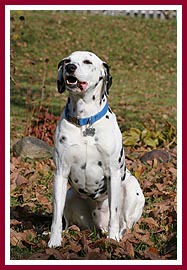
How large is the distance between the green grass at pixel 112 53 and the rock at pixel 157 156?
4904mm

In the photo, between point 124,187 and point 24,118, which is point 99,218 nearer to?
point 124,187

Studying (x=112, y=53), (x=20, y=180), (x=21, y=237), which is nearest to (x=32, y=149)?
(x=20, y=180)

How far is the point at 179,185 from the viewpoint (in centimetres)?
507

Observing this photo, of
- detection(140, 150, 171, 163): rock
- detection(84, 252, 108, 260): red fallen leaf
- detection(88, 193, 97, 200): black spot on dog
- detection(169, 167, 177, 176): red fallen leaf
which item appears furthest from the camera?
detection(140, 150, 171, 163): rock

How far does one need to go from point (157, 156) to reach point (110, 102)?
21.9ft

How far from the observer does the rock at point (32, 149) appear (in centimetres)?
898

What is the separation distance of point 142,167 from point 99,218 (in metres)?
2.84

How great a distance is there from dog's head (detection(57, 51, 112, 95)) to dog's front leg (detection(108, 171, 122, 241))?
0.84 metres

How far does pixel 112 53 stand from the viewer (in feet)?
74.3

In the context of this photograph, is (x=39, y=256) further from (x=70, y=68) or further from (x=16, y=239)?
(x=70, y=68)

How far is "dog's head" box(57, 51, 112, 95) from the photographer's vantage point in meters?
4.80

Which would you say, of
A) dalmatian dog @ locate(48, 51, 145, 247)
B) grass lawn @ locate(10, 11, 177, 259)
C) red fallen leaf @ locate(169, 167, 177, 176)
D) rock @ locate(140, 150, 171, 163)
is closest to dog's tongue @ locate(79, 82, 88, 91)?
dalmatian dog @ locate(48, 51, 145, 247)

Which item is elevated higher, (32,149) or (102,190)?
(32,149)

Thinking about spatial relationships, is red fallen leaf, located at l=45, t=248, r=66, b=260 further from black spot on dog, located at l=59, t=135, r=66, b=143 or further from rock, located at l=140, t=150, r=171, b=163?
rock, located at l=140, t=150, r=171, b=163
